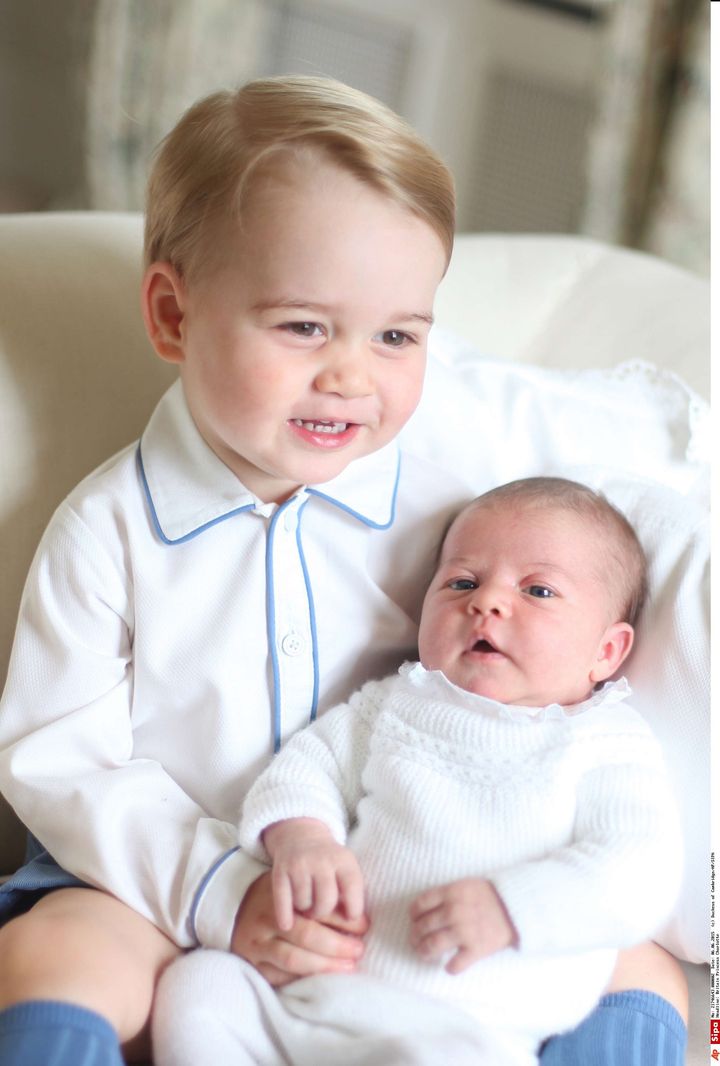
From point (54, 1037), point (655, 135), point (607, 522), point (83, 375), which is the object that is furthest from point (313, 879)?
point (655, 135)

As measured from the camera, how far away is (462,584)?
3.35ft

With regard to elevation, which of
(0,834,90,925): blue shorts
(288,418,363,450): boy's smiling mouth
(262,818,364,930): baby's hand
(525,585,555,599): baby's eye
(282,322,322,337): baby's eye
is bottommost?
(0,834,90,925): blue shorts

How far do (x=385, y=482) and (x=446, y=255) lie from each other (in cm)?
22

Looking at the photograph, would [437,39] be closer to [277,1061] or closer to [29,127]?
[29,127]

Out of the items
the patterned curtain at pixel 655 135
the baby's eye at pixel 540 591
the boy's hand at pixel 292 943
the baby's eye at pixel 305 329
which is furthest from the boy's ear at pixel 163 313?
the patterned curtain at pixel 655 135

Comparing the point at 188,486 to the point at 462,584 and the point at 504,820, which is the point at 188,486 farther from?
the point at 504,820

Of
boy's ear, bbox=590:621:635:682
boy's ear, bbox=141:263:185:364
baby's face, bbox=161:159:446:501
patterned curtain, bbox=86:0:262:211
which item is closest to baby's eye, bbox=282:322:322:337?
baby's face, bbox=161:159:446:501

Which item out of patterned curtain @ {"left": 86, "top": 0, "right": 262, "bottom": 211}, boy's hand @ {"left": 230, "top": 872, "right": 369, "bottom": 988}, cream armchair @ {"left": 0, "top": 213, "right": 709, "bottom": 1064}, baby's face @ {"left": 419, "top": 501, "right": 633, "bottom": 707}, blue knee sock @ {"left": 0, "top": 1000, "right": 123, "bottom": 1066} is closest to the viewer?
blue knee sock @ {"left": 0, "top": 1000, "right": 123, "bottom": 1066}

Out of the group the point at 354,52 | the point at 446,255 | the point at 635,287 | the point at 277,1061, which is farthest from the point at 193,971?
the point at 354,52

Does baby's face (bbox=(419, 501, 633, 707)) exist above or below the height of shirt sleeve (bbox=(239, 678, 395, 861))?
above

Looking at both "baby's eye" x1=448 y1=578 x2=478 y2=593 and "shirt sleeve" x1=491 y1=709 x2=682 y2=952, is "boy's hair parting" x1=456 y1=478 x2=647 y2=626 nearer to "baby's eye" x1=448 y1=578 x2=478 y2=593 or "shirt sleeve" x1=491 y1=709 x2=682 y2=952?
"baby's eye" x1=448 y1=578 x2=478 y2=593

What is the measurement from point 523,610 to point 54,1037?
471mm

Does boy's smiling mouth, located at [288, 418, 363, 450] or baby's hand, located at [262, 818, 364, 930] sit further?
boy's smiling mouth, located at [288, 418, 363, 450]

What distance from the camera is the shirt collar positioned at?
→ 100 cm
